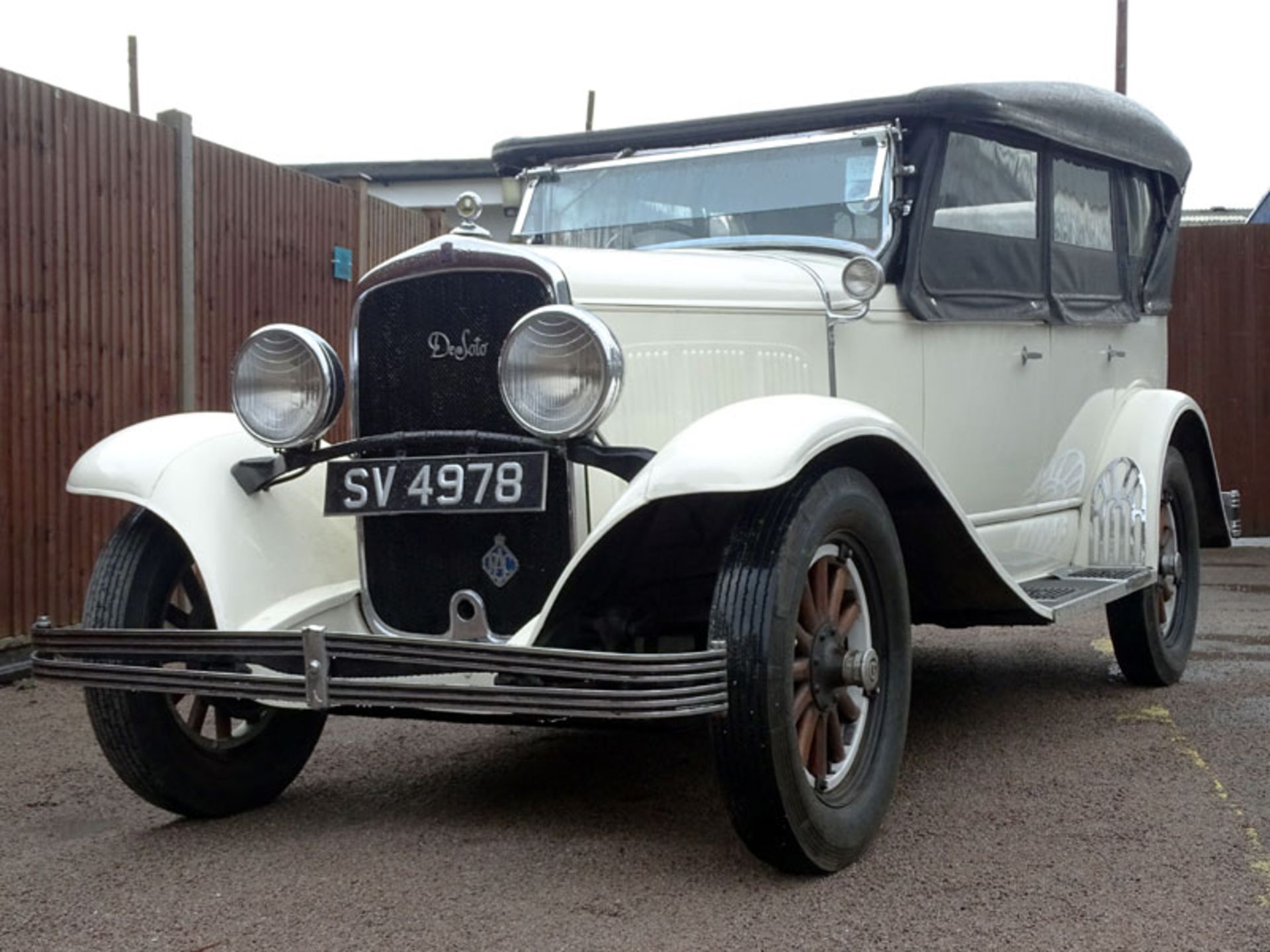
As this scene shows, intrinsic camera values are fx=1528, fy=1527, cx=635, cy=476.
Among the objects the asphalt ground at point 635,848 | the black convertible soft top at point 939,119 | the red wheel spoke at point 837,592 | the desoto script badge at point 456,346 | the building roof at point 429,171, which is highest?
the building roof at point 429,171

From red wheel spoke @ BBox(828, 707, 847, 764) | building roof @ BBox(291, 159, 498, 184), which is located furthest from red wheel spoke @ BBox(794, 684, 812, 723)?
building roof @ BBox(291, 159, 498, 184)

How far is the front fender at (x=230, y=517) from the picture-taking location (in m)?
3.86

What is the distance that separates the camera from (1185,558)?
6.11 meters

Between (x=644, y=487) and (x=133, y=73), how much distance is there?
26.8 meters

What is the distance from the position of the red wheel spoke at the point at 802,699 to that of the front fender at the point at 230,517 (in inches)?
49.1

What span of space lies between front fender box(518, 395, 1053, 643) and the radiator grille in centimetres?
27

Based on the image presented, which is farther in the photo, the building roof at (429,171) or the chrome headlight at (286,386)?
the building roof at (429,171)

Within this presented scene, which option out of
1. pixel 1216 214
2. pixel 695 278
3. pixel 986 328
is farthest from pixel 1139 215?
pixel 1216 214

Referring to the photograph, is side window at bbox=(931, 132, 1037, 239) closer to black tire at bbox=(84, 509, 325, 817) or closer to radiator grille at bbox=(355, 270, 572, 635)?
radiator grille at bbox=(355, 270, 572, 635)

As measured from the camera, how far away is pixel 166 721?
3.91 meters

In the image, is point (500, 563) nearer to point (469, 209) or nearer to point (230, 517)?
point (230, 517)

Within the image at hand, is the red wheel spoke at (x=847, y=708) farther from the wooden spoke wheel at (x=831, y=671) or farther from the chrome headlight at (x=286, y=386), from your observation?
the chrome headlight at (x=286, y=386)

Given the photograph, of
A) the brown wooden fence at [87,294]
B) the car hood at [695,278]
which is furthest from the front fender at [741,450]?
the brown wooden fence at [87,294]

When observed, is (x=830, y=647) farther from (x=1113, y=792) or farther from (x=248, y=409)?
(x=248, y=409)
